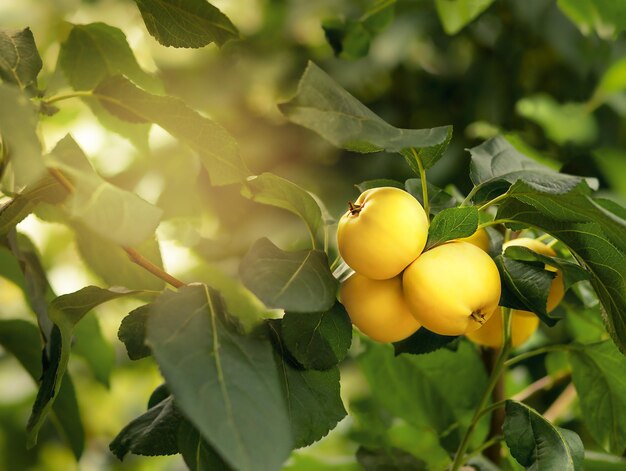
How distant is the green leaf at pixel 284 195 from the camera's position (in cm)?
46

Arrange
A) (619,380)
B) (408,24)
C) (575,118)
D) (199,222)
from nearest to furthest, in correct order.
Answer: (619,380), (199,222), (575,118), (408,24)

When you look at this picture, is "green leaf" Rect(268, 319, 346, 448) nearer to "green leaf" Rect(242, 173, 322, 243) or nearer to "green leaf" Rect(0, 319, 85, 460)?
"green leaf" Rect(242, 173, 322, 243)

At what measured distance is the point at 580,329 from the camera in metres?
0.80

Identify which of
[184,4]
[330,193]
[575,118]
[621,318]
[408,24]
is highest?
[184,4]

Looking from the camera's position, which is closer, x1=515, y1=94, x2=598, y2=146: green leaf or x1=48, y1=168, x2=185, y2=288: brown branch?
x1=48, y1=168, x2=185, y2=288: brown branch

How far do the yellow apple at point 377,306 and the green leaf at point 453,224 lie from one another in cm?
4

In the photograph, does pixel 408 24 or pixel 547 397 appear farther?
pixel 408 24

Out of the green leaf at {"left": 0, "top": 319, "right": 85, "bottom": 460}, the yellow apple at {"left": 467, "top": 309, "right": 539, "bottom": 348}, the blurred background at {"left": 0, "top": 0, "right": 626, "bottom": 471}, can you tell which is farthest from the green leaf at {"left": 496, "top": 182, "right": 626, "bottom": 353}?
the blurred background at {"left": 0, "top": 0, "right": 626, "bottom": 471}

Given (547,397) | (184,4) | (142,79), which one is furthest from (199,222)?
(547,397)

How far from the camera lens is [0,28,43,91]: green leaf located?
1.57 ft

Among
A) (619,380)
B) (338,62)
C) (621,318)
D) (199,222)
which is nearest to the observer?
(621,318)

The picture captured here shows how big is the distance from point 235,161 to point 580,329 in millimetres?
503

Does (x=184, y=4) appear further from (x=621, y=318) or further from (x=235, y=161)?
(x=621, y=318)

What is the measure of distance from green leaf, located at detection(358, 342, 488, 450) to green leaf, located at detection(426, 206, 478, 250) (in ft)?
0.90
